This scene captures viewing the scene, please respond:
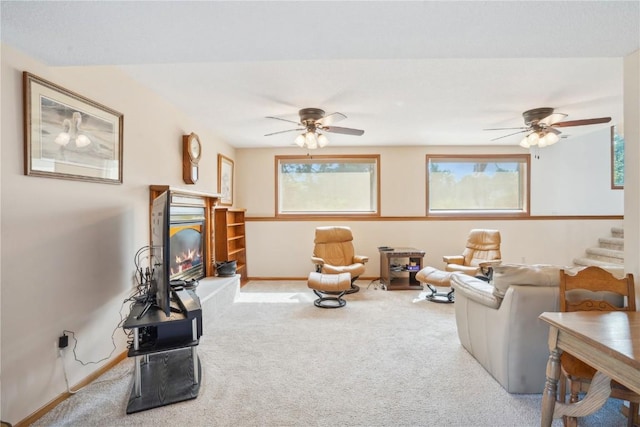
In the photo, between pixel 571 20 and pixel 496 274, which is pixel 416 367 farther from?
pixel 571 20

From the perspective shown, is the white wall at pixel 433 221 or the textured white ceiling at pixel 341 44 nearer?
the textured white ceiling at pixel 341 44

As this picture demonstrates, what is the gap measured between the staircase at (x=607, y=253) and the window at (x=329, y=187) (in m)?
3.76

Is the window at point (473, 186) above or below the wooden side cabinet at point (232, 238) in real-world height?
above

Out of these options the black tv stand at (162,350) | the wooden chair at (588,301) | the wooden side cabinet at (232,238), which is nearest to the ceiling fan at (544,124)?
the wooden chair at (588,301)

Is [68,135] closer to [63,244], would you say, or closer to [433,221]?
[63,244]

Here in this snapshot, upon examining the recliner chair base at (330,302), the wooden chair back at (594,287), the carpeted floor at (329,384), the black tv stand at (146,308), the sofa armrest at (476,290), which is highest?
the wooden chair back at (594,287)

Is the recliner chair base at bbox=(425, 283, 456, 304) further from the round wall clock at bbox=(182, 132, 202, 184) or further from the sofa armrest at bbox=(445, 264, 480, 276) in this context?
the round wall clock at bbox=(182, 132, 202, 184)

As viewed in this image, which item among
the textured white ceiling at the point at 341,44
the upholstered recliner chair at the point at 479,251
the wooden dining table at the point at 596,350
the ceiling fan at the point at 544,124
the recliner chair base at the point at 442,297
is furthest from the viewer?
the upholstered recliner chair at the point at 479,251

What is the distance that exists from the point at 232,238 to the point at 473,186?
177 inches

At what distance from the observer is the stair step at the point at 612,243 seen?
4.73m

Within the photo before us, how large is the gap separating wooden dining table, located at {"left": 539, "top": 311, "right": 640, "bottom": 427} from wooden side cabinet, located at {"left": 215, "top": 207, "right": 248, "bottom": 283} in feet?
12.7

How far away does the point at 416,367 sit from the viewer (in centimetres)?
227

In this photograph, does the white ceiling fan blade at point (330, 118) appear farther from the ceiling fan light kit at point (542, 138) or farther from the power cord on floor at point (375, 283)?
the power cord on floor at point (375, 283)

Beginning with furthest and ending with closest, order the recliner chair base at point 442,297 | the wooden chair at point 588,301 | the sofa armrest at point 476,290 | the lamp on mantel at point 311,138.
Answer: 1. the recliner chair base at point 442,297
2. the lamp on mantel at point 311,138
3. the sofa armrest at point 476,290
4. the wooden chair at point 588,301
